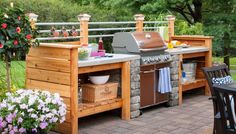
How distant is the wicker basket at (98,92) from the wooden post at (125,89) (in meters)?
0.14

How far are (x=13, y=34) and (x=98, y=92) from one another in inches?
56.9

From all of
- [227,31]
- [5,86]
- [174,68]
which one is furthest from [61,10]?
[5,86]

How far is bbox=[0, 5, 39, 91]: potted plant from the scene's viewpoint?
4046mm

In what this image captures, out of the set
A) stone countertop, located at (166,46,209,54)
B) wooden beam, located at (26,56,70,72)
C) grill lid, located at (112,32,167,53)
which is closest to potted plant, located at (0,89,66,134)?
wooden beam, located at (26,56,70,72)

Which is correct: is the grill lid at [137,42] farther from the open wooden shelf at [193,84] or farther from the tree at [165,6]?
the tree at [165,6]

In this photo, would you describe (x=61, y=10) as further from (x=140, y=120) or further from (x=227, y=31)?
(x=140, y=120)

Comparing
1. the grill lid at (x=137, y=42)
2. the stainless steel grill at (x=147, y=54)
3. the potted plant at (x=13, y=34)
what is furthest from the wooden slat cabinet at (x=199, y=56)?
the potted plant at (x=13, y=34)

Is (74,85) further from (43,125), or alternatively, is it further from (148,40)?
(148,40)

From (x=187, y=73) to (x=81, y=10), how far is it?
552 centimetres

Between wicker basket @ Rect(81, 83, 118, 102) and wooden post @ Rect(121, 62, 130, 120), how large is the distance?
0.14 meters

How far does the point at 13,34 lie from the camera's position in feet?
13.4

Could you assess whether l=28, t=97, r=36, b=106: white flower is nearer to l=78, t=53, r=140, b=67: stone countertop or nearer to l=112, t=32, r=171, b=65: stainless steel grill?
l=78, t=53, r=140, b=67: stone countertop

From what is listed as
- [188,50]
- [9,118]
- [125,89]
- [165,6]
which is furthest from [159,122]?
[165,6]

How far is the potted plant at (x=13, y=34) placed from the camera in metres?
4.05
